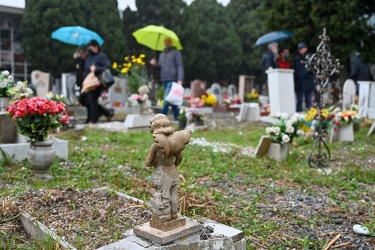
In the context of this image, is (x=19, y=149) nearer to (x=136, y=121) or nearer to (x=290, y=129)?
(x=290, y=129)

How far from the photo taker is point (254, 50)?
27.3 meters

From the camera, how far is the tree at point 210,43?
2414 cm

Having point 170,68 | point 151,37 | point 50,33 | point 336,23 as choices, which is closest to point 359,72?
point 336,23

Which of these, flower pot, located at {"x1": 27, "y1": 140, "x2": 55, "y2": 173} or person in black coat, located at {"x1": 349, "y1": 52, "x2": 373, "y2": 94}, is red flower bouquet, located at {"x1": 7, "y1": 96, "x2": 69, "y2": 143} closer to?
flower pot, located at {"x1": 27, "y1": 140, "x2": 55, "y2": 173}

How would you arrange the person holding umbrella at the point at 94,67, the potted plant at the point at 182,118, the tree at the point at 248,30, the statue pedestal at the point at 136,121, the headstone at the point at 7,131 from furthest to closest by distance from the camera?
1. the tree at the point at 248,30
2. the person holding umbrella at the point at 94,67
3. the potted plant at the point at 182,118
4. the statue pedestal at the point at 136,121
5. the headstone at the point at 7,131

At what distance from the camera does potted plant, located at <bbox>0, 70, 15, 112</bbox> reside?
19.4 feet

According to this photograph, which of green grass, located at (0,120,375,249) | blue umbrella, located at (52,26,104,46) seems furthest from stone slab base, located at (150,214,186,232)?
blue umbrella, located at (52,26,104,46)

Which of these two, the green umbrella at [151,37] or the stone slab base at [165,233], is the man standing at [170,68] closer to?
the green umbrella at [151,37]

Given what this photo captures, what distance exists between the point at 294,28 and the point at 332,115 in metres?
10.1

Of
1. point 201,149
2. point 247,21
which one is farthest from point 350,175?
point 247,21

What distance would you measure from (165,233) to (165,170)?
37 centimetres

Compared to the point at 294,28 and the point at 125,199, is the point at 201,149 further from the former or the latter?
the point at 294,28

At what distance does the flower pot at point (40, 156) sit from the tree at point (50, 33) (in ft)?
56.8

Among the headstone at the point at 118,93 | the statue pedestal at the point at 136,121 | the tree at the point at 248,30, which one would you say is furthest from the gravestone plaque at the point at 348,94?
the tree at the point at 248,30
